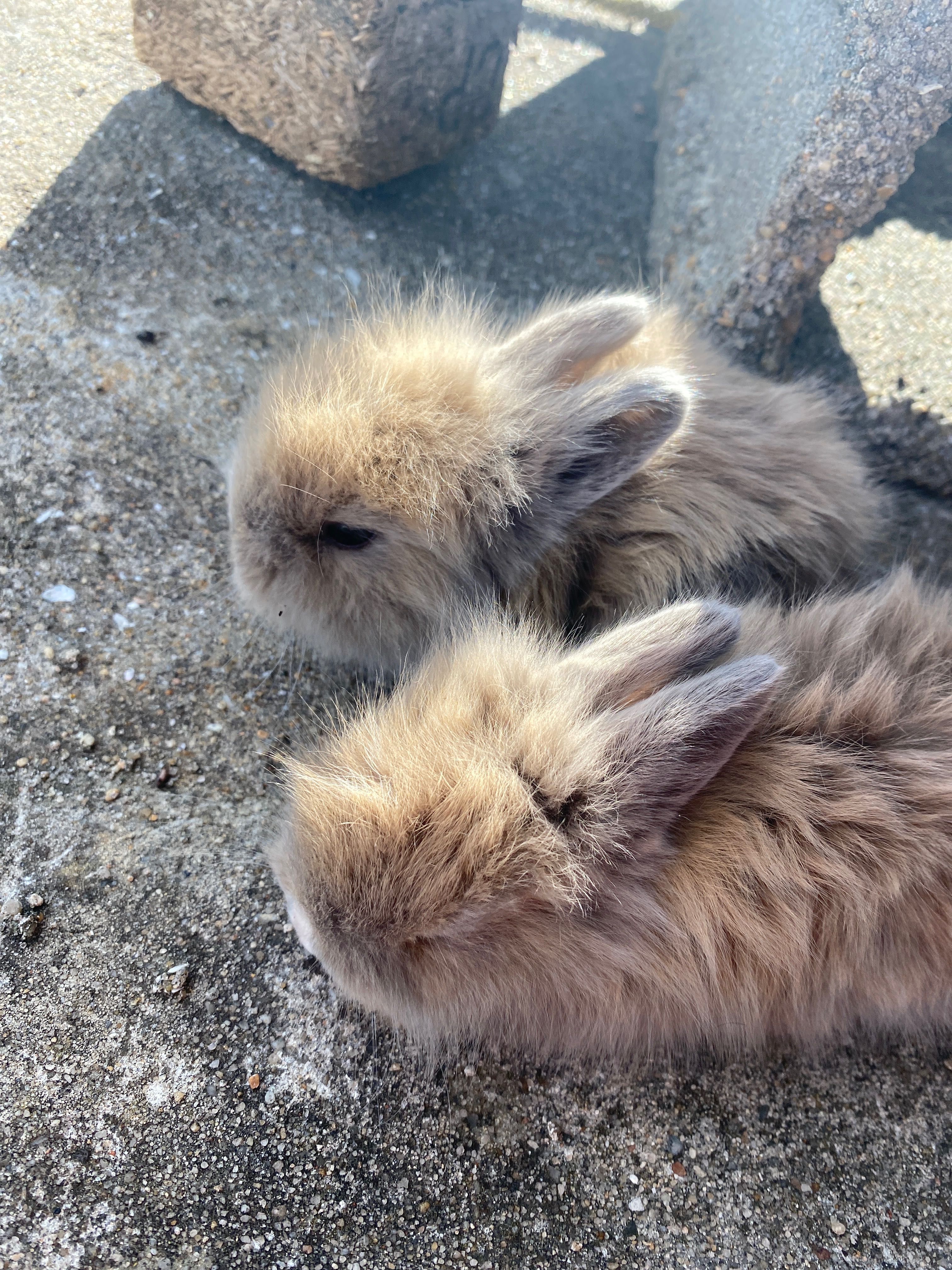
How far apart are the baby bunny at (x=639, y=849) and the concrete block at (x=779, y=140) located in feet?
5.26

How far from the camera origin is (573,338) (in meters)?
2.25

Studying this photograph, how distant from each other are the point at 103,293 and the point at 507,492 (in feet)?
5.34

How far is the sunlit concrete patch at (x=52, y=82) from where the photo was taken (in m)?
2.88

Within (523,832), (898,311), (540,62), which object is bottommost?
(523,832)

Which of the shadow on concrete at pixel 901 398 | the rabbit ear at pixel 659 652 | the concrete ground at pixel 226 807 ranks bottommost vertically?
the concrete ground at pixel 226 807

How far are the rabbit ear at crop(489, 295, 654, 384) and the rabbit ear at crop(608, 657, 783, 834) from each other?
1025 mm

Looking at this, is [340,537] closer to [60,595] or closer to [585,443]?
[585,443]

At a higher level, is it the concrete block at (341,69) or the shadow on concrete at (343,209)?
the concrete block at (341,69)

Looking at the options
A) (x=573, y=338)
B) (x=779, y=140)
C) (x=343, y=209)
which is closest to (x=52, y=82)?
(x=343, y=209)

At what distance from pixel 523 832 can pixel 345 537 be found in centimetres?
106

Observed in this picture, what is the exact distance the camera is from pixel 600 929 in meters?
1.68

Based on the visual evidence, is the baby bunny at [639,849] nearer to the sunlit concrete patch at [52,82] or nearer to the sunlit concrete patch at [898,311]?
the sunlit concrete patch at [898,311]

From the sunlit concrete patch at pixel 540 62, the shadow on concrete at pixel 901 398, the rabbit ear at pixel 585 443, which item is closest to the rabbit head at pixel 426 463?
the rabbit ear at pixel 585 443

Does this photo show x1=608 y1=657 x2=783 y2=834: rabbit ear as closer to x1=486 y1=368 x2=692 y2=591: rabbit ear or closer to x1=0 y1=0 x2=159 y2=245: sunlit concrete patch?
x1=486 y1=368 x2=692 y2=591: rabbit ear
